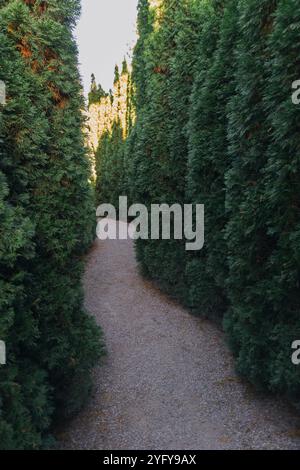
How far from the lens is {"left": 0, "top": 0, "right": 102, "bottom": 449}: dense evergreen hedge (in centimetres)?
391

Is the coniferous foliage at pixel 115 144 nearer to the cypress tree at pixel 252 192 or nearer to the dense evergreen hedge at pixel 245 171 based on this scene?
the dense evergreen hedge at pixel 245 171

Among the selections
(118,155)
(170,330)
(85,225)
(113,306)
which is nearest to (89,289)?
(113,306)

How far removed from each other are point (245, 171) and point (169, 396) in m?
2.93

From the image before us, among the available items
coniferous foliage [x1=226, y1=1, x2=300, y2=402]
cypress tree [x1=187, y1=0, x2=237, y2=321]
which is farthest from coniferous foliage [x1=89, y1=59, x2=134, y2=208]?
coniferous foliage [x1=226, y1=1, x2=300, y2=402]

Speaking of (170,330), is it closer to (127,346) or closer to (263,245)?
(127,346)

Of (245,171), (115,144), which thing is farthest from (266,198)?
(115,144)

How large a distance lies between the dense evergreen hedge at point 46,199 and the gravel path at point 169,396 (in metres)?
0.53

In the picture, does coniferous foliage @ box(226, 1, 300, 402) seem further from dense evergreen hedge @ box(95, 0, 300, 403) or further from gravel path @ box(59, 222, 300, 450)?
gravel path @ box(59, 222, 300, 450)

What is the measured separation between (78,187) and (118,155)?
786 inches

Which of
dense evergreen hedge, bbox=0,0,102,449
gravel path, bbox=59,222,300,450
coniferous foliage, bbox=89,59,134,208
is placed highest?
coniferous foliage, bbox=89,59,134,208

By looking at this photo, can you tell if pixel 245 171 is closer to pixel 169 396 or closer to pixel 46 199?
pixel 46 199

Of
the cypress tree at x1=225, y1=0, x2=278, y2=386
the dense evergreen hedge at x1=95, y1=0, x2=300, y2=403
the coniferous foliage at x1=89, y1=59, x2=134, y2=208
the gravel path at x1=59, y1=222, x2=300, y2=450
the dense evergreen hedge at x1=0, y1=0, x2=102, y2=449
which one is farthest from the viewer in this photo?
the coniferous foliage at x1=89, y1=59, x2=134, y2=208

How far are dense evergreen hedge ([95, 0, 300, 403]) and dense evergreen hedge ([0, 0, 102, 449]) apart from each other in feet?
6.24

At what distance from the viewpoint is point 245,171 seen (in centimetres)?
498
